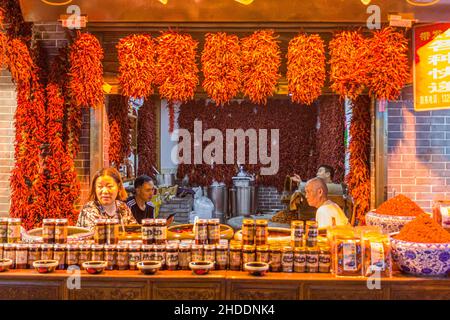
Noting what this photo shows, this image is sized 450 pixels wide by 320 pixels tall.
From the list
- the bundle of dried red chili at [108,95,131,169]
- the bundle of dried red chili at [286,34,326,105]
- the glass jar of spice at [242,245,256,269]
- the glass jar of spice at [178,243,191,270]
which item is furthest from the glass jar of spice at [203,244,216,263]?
the bundle of dried red chili at [108,95,131,169]

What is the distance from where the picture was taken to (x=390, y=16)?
467 centimetres

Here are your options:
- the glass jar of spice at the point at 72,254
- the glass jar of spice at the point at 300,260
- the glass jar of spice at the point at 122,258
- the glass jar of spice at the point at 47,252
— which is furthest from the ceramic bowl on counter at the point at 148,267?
the glass jar of spice at the point at 300,260

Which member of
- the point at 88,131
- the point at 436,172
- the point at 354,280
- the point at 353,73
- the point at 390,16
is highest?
the point at 390,16

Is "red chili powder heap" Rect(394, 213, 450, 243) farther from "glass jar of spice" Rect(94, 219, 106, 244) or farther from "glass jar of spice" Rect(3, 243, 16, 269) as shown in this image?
"glass jar of spice" Rect(3, 243, 16, 269)

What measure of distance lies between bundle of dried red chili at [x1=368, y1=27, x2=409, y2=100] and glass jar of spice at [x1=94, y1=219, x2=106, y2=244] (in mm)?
2879

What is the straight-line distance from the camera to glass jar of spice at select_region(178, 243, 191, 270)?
3676mm

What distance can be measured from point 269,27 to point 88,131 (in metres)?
2.65

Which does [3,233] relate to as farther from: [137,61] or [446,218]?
[446,218]

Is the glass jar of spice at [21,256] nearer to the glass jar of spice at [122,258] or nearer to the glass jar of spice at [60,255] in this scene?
the glass jar of spice at [60,255]

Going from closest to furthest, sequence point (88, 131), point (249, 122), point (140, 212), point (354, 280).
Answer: point (354, 280) < point (88, 131) < point (140, 212) < point (249, 122)

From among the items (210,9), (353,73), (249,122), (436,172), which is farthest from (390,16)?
(249,122)

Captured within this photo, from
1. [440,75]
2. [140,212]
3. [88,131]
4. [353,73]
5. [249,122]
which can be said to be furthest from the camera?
[249,122]

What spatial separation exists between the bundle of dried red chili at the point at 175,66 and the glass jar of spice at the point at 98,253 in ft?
5.73

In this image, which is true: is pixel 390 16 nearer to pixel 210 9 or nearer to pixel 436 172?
pixel 210 9
